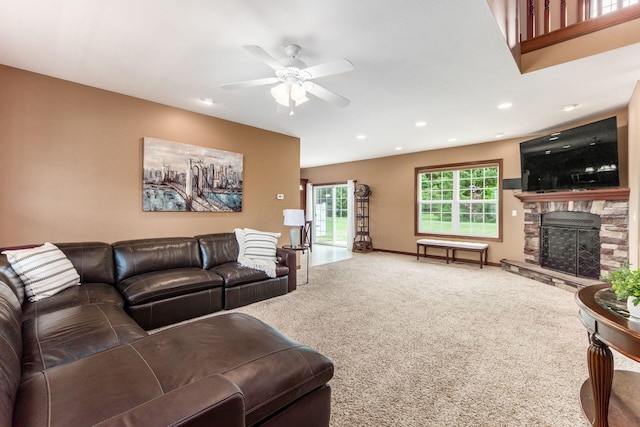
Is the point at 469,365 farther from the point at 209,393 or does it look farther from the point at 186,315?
the point at 186,315

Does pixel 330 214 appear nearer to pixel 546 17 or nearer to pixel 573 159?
pixel 573 159

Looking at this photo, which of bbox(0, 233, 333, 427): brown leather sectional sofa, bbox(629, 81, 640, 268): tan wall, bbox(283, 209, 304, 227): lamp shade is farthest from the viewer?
bbox(283, 209, 304, 227): lamp shade

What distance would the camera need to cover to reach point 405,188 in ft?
23.3

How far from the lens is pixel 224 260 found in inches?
148

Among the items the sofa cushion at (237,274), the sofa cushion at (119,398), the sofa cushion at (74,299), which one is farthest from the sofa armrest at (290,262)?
the sofa cushion at (119,398)

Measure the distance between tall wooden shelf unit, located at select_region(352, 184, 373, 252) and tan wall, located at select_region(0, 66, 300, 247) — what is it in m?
4.20

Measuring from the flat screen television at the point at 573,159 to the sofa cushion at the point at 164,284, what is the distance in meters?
5.28

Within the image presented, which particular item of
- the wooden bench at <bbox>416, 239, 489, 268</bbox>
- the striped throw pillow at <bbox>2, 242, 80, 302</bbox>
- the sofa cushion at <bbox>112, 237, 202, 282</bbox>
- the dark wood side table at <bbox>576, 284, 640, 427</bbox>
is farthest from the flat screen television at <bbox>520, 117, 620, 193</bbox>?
the striped throw pillow at <bbox>2, 242, 80, 302</bbox>

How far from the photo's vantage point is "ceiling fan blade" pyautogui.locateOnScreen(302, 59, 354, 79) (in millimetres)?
2105

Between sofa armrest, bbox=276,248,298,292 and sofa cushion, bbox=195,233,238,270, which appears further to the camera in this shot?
sofa armrest, bbox=276,248,298,292

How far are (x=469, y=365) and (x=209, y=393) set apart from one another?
6.70 ft

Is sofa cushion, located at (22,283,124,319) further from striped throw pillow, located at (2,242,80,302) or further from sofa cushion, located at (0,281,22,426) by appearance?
sofa cushion, located at (0,281,22,426)

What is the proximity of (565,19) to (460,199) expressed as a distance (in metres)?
3.86

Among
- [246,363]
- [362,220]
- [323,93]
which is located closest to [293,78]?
[323,93]
